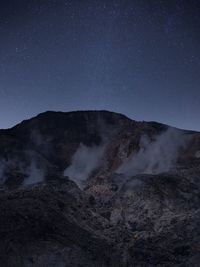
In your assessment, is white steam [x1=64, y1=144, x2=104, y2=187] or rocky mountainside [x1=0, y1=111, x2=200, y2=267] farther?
white steam [x1=64, y1=144, x2=104, y2=187]

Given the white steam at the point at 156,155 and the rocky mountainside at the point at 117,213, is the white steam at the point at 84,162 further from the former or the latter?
the white steam at the point at 156,155

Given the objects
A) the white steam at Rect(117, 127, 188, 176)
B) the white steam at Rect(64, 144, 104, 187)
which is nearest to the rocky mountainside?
the white steam at Rect(117, 127, 188, 176)

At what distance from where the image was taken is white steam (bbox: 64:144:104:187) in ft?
154

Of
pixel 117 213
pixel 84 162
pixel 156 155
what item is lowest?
pixel 117 213

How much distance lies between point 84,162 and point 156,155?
12968mm

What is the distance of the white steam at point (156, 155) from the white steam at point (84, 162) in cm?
672

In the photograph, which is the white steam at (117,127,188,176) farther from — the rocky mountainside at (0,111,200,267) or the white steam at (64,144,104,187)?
the white steam at (64,144,104,187)

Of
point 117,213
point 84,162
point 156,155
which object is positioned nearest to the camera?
point 117,213

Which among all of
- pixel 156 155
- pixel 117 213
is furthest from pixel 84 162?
pixel 117 213

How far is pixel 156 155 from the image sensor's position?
3988cm

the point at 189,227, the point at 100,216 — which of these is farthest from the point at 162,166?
the point at 189,227

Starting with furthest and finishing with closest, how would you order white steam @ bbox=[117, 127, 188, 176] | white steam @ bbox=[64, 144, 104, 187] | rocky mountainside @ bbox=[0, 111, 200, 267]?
white steam @ bbox=[64, 144, 104, 187] → white steam @ bbox=[117, 127, 188, 176] → rocky mountainside @ bbox=[0, 111, 200, 267]

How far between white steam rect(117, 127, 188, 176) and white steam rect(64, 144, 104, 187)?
22.0 ft

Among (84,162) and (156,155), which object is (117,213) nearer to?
(156,155)
